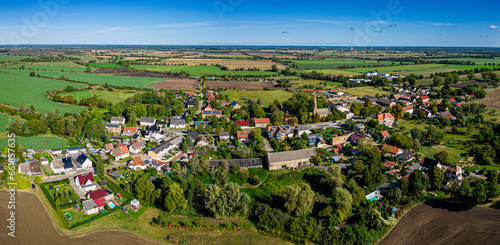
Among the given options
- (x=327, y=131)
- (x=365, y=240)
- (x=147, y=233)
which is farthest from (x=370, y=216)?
(x=327, y=131)

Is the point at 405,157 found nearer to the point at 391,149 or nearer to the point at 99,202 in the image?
the point at 391,149

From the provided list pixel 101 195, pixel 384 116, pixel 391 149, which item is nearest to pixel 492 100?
pixel 384 116

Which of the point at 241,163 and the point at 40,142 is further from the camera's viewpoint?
Answer: the point at 40,142

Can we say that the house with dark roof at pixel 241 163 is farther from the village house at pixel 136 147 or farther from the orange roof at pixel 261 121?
Result: the orange roof at pixel 261 121

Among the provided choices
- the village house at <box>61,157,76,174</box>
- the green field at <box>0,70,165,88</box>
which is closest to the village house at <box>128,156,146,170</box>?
the village house at <box>61,157,76,174</box>

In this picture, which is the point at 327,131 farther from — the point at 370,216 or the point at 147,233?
the point at 147,233

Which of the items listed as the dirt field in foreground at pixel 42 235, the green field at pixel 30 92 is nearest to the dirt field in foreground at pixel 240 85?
the green field at pixel 30 92
